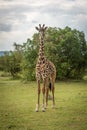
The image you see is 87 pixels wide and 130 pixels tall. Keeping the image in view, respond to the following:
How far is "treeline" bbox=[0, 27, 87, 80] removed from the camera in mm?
29953

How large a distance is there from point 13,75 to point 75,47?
28.9 ft

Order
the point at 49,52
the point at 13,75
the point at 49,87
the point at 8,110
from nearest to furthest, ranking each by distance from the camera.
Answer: the point at 8,110, the point at 49,87, the point at 49,52, the point at 13,75

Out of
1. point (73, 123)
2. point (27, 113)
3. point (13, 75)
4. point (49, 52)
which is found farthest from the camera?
point (13, 75)

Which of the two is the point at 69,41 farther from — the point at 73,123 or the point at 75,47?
the point at 73,123

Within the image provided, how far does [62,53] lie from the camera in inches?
1220

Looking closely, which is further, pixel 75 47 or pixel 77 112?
pixel 75 47

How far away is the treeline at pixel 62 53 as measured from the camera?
2995 cm

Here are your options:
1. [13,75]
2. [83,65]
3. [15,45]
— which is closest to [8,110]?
[83,65]

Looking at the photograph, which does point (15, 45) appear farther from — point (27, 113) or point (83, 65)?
point (27, 113)

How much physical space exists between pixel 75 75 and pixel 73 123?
22.5 m

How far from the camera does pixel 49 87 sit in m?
12.5

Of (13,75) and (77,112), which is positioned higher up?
(77,112)

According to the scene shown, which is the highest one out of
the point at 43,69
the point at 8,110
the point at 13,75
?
the point at 43,69

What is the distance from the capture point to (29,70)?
30.4 m
